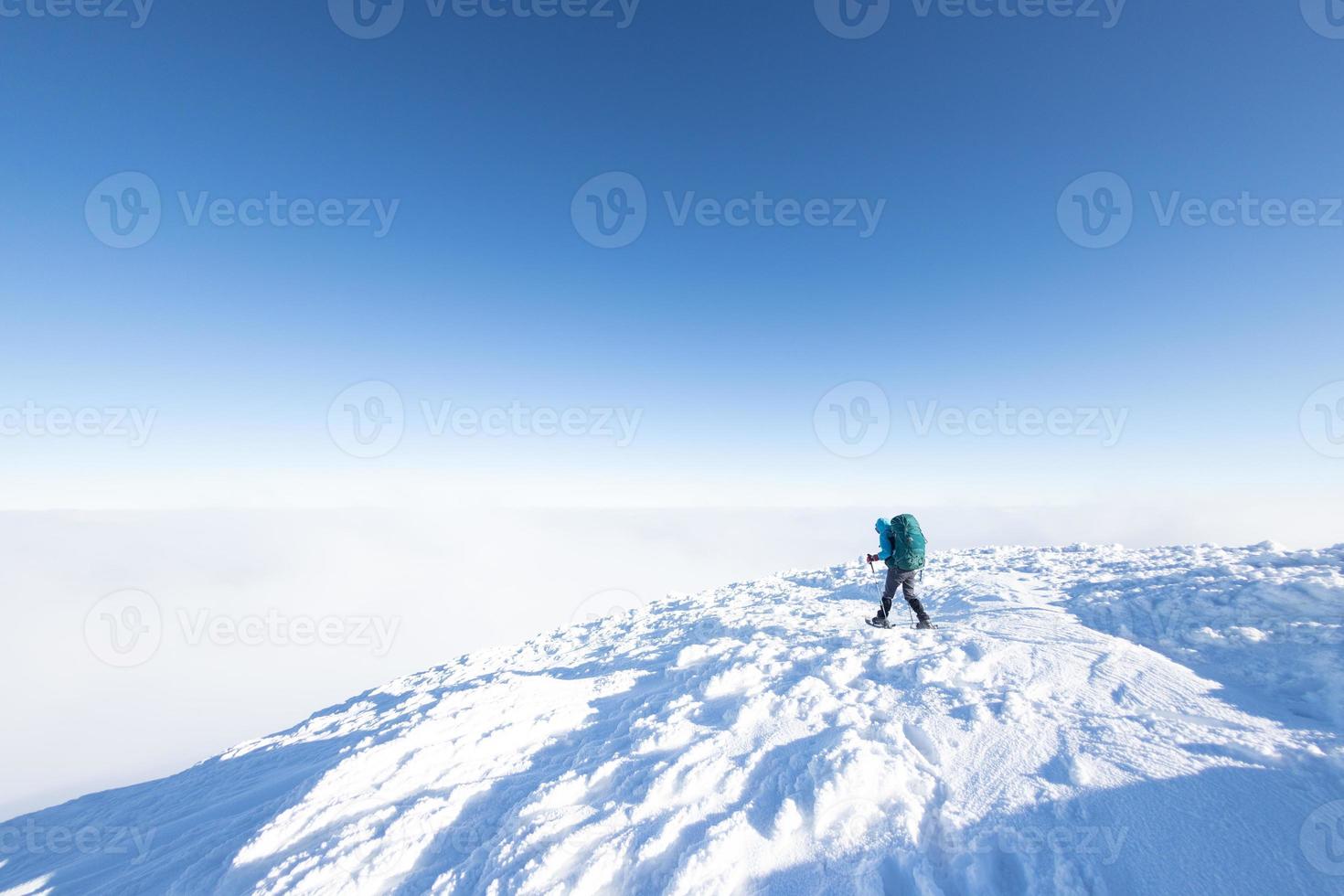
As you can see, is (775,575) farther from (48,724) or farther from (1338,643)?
(48,724)

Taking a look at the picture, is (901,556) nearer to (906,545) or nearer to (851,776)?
(906,545)

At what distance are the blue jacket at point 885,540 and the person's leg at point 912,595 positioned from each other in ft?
1.53

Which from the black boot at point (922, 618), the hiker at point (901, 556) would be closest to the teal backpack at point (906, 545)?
the hiker at point (901, 556)

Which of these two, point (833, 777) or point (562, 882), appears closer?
point (562, 882)

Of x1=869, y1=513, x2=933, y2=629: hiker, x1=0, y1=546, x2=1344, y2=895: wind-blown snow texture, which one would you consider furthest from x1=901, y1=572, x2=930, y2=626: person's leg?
x1=0, y1=546, x2=1344, y2=895: wind-blown snow texture

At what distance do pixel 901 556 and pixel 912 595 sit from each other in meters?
0.77

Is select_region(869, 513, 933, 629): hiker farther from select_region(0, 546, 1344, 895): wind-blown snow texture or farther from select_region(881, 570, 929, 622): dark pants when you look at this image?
select_region(0, 546, 1344, 895): wind-blown snow texture

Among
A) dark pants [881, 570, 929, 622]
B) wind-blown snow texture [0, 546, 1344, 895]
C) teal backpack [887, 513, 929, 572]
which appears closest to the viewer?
wind-blown snow texture [0, 546, 1344, 895]

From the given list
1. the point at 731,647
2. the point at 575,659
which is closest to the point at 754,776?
the point at 731,647

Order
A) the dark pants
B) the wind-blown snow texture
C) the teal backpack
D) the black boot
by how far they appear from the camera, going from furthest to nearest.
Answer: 1. the teal backpack
2. the dark pants
3. the black boot
4. the wind-blown snow texture

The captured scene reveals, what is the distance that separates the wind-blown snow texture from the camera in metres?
3.85

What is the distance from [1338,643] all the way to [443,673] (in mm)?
18236

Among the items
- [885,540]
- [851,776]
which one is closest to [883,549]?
[885,540]

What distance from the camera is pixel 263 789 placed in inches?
306
